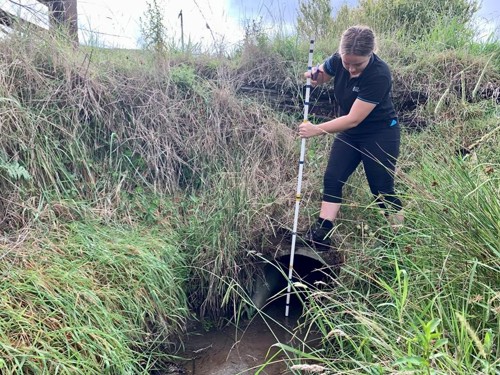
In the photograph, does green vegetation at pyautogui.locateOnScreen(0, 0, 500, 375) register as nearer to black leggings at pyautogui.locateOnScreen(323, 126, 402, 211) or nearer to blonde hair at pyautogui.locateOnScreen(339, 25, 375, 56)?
black leggings at pyautogui.locateOnScreen(323, 126, 402, 211)

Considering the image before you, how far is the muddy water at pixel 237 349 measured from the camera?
11.1 ft

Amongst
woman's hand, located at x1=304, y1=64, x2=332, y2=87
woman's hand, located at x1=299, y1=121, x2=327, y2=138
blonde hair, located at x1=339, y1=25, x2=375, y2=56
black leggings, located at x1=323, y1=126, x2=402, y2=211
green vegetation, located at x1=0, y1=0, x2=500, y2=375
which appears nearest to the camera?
green vegetation, located at x1=0, y1=0, x2=500, y2=375

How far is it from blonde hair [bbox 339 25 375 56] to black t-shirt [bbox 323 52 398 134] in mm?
175

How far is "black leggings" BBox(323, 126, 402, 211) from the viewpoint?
367 centimetres

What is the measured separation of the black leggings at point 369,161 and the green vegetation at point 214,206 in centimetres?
20

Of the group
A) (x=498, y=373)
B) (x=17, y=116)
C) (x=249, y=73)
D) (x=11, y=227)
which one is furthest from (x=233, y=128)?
(x=498, y=373)

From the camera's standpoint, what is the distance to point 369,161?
372cm

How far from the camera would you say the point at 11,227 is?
342 centimetres

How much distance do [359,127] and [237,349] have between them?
86.7 inches

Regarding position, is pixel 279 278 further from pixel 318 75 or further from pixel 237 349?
pixel 318 75

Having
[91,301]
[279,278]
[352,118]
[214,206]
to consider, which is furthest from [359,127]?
[91,301]

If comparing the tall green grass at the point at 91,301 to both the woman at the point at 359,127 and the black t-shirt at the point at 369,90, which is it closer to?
the woman at the point at 359,127

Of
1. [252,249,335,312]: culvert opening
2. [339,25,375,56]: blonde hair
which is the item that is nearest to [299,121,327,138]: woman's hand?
[339,25,375,56]: blonde hair

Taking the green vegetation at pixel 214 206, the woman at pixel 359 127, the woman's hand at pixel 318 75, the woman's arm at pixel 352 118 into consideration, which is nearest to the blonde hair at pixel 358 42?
the woman at pixel 359 127
